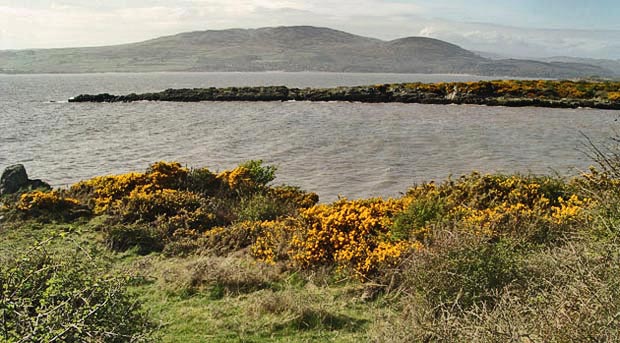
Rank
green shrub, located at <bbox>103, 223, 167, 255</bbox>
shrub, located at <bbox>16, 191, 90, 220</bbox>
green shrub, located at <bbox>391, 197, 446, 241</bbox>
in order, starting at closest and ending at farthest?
green shrub, located at <bbox>391, 197, 446, 241</bbox>
green shrub, located at <bbox>103, 223, 167, 255</bbox>
shrub, located at <bbox>16, 191, 90, 220</bbox>

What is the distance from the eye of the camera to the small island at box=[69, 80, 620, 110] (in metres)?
43.7

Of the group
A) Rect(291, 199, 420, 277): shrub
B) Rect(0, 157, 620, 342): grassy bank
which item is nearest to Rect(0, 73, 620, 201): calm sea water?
Rect(0, 157, 620, 342): grassy bank

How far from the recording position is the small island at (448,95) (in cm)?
4372

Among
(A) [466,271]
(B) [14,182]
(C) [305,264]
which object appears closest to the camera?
(A) [466,271]

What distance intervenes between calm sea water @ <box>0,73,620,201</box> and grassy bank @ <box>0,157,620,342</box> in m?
5.29

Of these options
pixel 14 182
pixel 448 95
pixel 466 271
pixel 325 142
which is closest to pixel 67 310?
pixel 466 271

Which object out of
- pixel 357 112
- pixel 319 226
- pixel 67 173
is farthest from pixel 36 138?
pixel 319 226

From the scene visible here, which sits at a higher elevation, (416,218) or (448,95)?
(448,95)

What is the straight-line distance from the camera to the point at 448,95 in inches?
1916

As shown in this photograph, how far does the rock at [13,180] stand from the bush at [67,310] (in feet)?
31.8

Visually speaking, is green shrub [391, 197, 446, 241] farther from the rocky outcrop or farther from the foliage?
the foliage

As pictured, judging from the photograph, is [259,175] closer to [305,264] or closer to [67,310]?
[305,264]

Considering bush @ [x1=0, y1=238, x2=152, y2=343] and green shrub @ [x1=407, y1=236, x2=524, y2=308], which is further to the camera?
green shrub @ [x1=407, y1=236, x2=524, y2=308]

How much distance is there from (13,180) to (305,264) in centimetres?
964
